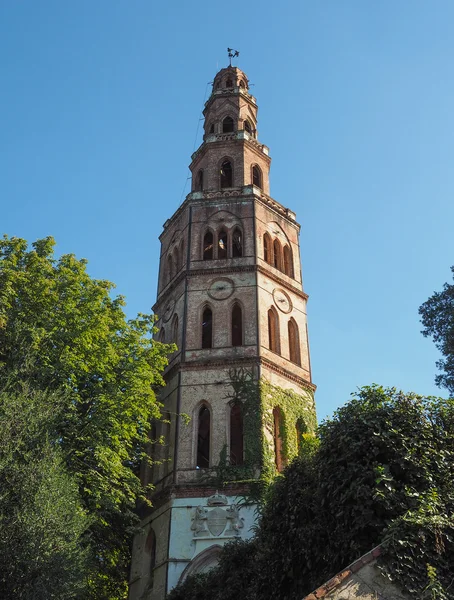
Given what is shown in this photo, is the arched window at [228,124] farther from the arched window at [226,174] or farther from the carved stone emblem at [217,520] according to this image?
the carved stone emblem at [217,520]

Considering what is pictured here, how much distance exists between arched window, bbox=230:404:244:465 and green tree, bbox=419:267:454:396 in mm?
8058

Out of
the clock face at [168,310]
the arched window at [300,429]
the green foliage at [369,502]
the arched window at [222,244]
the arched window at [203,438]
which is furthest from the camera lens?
the arched window at [222,244]

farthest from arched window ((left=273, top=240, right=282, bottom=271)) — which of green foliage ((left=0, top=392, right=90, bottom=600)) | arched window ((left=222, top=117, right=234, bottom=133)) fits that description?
green foliage ((left=0, top=392, right=90, bottom=600))

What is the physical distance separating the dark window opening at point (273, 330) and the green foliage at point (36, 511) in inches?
425

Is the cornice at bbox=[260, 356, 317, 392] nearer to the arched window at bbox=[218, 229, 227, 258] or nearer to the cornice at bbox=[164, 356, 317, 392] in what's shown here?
the cornice at bbox=[164, 356, 317, 392]

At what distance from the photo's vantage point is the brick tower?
2020 cm

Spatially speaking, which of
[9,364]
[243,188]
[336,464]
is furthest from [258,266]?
[336,464]

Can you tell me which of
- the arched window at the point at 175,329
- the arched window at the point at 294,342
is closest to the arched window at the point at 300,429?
the arched window at the point at 294,342

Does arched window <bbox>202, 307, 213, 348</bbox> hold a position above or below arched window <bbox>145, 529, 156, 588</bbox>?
above

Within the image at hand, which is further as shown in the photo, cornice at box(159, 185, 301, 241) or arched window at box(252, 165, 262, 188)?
arched window at box(252, 165, 262, 188)

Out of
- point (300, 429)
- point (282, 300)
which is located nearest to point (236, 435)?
point (300, 429)

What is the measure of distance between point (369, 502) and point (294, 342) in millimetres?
14803

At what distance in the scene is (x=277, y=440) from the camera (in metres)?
22.5

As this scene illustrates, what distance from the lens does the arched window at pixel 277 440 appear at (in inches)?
858
